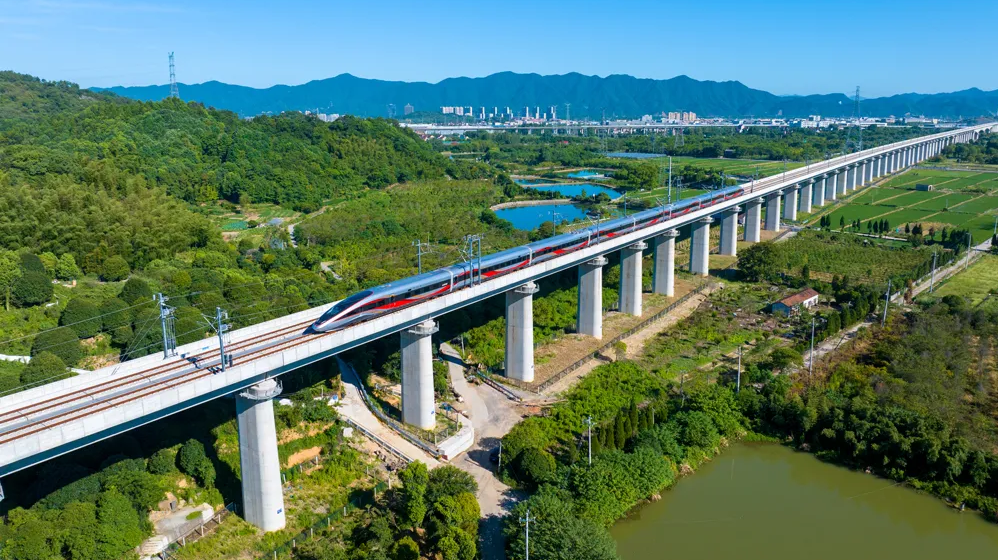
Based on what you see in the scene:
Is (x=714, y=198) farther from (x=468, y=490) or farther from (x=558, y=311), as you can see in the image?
(x=468, y=490)

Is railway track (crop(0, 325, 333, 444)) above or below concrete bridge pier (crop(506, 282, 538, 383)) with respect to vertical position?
above

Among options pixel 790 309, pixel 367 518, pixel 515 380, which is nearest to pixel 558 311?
pixel 515 380

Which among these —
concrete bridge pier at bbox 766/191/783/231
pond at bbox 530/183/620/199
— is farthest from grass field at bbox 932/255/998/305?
pond at bbox 530/183/620/199

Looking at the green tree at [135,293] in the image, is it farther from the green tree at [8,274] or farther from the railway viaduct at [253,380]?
the railway viaduct at [253,380]

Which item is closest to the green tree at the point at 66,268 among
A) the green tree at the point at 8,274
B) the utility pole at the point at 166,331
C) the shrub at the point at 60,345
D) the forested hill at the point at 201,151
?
the green tree at the point at 8,274

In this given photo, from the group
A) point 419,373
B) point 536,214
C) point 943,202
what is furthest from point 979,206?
point 419,373

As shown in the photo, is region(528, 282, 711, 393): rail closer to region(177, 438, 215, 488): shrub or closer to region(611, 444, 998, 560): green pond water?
region(611, 444, 998, 560): green pond water
